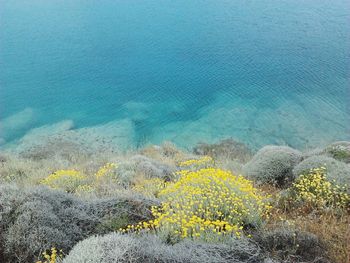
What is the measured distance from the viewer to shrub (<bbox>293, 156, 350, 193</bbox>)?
7.87 m

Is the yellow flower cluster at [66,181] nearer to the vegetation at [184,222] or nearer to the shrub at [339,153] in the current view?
the vegetation at [184,222]

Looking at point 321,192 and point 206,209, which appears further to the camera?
point 321,192

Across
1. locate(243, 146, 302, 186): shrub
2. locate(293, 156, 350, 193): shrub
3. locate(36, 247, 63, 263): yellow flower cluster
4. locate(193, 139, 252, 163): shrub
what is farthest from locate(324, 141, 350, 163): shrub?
locate(36, 247, 63, 263): yellow flower cluster

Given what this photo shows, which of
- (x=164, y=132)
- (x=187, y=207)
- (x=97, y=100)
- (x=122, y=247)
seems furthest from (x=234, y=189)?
(x=97, y=100)

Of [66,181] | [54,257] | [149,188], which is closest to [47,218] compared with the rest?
[54,257]

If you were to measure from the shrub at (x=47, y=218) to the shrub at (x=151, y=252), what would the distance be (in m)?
0.96

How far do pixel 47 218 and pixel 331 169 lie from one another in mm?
5243

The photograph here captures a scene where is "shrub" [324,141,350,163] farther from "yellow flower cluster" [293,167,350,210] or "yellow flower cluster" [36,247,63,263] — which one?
"yellow flower cluster" [36,247,63,263]

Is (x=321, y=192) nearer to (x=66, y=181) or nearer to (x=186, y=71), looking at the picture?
(x=66, y=181)

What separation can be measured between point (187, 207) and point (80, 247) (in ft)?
5.84

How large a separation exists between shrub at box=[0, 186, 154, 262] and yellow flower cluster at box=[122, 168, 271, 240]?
449mm

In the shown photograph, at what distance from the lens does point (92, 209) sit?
624 centimetres

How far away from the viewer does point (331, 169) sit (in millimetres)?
8258

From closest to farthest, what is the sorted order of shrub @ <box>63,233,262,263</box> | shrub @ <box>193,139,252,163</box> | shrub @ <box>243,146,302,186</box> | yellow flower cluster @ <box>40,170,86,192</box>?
1. shrub @ <box>63,233,262,263</box>
2. yellow flower cluster @ <box>40,170,86,192</box>
3. shrub @ <box>243,146,302,186</box>
4. shrub @ <box>193,139,252,163</box>
